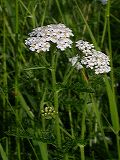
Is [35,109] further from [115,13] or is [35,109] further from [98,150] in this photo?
[115,13]

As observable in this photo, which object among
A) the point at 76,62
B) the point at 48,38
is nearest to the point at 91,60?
the point at 76,62

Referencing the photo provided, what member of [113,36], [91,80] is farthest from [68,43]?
[113,36]

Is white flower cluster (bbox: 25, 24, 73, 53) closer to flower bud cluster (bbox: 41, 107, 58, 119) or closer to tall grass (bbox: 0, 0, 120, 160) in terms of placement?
tall grass (bbox: 0, 0, 120, 160)

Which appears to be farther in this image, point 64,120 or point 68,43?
point 64,120

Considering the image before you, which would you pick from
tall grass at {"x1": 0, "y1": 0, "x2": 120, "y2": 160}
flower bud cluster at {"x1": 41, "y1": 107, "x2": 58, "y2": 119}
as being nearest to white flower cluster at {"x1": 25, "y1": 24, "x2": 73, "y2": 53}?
tall grass at {"x1": 0, "y1": 0, "x2": 120, "y2": 160}

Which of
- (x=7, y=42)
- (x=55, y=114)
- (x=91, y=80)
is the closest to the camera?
(x=55, y=114)

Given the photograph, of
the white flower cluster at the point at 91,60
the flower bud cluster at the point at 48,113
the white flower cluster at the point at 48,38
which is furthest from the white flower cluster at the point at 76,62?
the flower bud cluster at the point at 48,113

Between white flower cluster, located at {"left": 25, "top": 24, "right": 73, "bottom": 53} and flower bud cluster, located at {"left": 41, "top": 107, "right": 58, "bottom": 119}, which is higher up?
white flower cluster, located at {"left": 25, "top": 24, "right": 73, "bottom": 53}

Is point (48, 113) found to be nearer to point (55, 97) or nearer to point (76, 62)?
point (55, 97)
